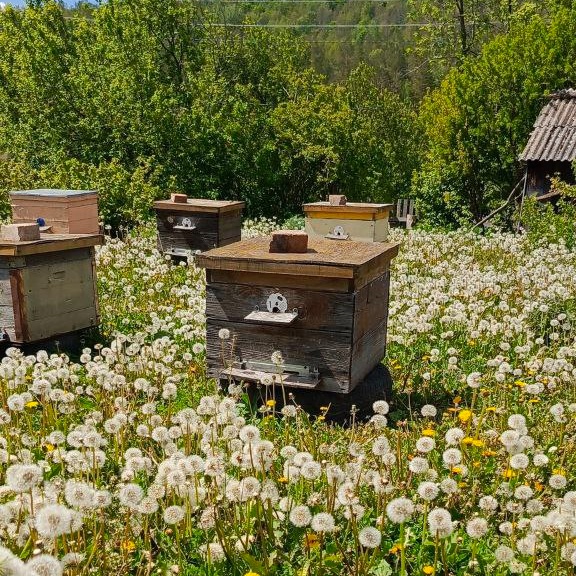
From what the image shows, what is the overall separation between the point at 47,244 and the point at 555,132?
45.7 feet

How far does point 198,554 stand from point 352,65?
68875 mm

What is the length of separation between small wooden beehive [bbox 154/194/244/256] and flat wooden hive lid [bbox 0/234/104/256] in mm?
4084

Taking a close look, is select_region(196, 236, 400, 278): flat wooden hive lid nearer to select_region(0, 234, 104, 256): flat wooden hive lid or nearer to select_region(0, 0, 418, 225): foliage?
select_region(0, 234, 104, 256): flat wooden hive lid

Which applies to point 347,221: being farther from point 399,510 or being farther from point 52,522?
point 52,522

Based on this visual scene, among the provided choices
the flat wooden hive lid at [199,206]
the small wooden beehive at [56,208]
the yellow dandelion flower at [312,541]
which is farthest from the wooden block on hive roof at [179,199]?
the yellow dandelion flower at [312,541]

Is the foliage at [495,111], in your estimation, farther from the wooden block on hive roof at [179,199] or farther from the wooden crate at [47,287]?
the wooden crate at [47,287]

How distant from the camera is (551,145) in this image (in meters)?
16.3

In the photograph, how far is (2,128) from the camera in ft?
65.0

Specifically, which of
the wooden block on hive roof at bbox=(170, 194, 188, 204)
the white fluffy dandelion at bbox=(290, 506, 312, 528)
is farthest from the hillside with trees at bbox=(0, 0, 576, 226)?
the white fluffy dandelion at bbox=(290, 506, 312, 528)

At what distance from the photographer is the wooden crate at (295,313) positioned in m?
4.86

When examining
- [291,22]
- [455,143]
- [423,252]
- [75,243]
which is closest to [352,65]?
[455,143]

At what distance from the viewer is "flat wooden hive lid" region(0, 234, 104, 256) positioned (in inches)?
239

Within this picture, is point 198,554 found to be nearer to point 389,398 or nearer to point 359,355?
point 359,355

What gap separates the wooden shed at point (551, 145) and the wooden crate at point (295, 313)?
12.5m
